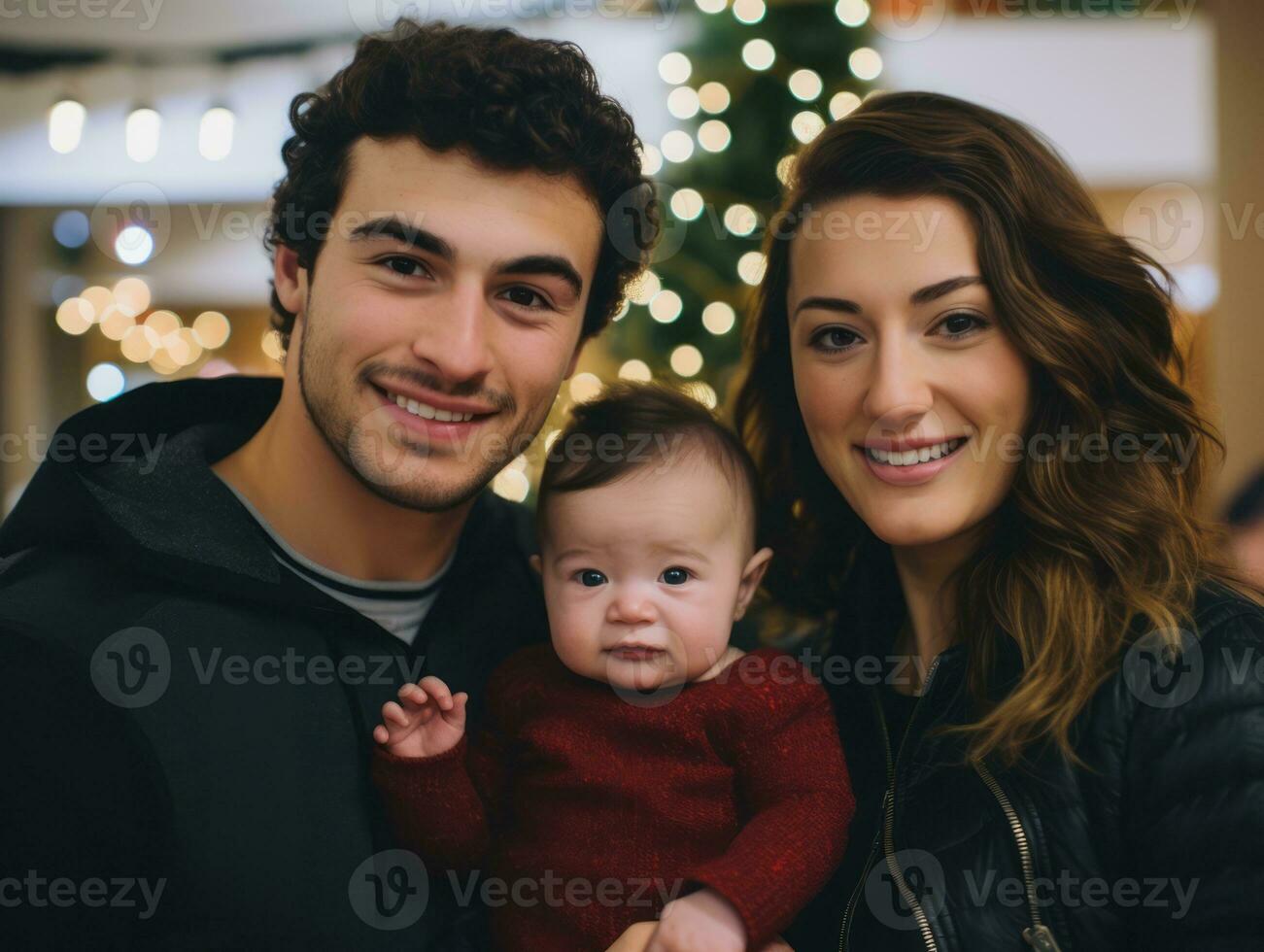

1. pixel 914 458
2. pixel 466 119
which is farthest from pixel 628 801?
pixel 466 119

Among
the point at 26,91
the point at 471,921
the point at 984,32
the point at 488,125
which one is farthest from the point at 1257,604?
the point at 26,91

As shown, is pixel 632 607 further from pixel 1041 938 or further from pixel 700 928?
pixel 1041 938

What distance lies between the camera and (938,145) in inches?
56.9

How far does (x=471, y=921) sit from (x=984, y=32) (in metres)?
4.51

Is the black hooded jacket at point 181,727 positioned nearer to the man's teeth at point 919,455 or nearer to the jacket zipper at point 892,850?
the jacket zipper at point 892,850

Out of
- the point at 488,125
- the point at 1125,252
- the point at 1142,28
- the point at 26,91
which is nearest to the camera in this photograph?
the point at 1125,252

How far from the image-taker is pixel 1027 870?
1.23 metres

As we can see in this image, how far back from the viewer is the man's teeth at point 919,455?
1.45m

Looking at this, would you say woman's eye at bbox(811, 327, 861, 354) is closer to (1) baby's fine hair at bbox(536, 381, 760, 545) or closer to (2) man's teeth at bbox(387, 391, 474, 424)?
(1) baby's fine hair at bbox(536, 381, 760, 545)

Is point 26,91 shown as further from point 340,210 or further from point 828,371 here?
point 828,371

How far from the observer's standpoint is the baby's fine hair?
1564mm

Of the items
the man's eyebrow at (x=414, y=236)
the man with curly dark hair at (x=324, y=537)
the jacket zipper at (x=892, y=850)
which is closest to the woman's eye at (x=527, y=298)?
the man with curly dark hair at (x=324, y=537)

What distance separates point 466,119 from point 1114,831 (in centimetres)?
138

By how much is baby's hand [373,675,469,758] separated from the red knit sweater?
19 mm
